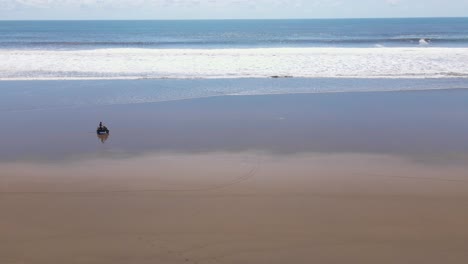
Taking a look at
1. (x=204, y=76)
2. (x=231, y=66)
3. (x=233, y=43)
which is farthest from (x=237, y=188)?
(x=233, y=43)

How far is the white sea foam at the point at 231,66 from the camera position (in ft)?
71.3

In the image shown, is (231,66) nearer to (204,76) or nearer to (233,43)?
(204,76)

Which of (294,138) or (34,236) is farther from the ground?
(294,138)

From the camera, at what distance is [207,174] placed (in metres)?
8.72

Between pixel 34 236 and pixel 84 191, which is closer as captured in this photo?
pixel 34 236

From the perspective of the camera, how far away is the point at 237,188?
317 inches

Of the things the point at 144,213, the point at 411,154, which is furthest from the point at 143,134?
the point at 411,154

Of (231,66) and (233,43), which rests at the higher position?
(233,43)

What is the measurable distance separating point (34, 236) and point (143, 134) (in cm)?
520

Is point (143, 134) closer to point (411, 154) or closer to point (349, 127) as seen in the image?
point (349, 127)

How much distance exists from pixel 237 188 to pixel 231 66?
1743 centimetres

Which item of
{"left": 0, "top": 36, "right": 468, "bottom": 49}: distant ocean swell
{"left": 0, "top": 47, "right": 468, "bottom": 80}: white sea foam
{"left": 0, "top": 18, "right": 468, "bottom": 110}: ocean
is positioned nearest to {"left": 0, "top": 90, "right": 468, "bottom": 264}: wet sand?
{"left": 0, "top": 18, "right": 468, "bottom": 110}: ocean

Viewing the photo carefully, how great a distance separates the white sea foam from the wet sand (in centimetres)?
870

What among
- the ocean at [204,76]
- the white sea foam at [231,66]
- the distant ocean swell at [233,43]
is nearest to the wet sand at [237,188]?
the ocean at [204,76]
